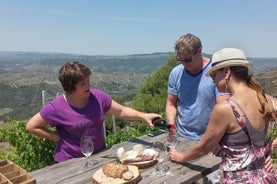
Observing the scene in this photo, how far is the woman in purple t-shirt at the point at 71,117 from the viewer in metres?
3.23

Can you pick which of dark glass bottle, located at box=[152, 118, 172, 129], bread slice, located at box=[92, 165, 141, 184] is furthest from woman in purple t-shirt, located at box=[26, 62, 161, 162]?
bread slice, located at box=[92, 165, 141, 184]

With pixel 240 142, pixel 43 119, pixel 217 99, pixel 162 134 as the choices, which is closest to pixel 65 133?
pixel 43 119

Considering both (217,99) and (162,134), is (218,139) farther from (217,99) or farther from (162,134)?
(162,134)

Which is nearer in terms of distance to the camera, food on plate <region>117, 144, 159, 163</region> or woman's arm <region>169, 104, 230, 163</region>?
woman's arm <region>169, 104, 230, 163</region>

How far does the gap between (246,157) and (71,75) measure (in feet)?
5.97

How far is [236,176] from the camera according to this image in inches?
89.4

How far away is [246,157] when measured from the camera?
7.30ft

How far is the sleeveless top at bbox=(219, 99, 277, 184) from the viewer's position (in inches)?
85.9

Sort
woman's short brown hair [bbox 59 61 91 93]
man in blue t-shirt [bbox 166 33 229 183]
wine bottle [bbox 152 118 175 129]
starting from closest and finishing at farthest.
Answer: woman's short brown hair [bbox 59 61 91 93] < wine bottle [bbox 152 118 175 129] < man in blue t-shirt [bbox 166 33 229 183]

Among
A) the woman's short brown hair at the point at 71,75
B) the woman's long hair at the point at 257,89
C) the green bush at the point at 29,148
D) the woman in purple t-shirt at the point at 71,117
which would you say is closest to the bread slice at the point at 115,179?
the woman in purple t-shirt at the point at 71,117

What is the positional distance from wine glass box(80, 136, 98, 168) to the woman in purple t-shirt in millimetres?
216

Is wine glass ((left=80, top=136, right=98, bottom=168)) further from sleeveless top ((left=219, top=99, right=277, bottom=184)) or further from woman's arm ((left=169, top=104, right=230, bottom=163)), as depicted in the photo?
sleeveless top ((left=219, top=99, right=277, bottom=184))

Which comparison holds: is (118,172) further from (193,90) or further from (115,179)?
(193,90)

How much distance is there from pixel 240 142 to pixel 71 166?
5.28ft
